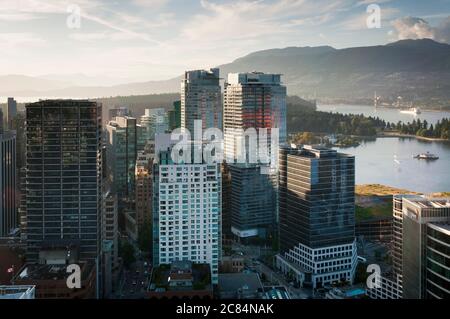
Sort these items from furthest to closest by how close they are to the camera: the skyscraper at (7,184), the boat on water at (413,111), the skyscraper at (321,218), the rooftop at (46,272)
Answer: the skyscraper at (7,184)
the skyscraper at (321,218)
the boat on water at (413,111)
the rooftop at (46,272)

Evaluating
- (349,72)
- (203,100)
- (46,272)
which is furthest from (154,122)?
(46,272)

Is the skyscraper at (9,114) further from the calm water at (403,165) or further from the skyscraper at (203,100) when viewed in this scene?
the calm water at (403,165)

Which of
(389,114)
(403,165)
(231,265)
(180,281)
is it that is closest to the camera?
(180,281)

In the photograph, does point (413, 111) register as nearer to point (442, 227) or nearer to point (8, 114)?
point (442, 227)

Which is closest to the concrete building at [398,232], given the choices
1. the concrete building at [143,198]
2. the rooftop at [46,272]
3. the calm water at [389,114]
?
the calm water at [389,114]
